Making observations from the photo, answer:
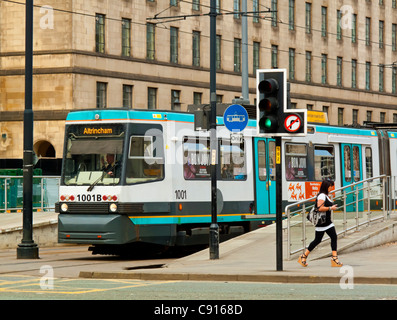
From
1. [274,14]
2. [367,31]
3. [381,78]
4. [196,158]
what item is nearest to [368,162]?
[196,158]

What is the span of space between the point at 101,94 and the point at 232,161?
104 feet

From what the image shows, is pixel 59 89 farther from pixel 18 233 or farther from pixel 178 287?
pixel 178 287

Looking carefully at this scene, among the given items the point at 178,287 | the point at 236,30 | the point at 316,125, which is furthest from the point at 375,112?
the point at 178,287

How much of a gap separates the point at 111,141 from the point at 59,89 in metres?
32.0

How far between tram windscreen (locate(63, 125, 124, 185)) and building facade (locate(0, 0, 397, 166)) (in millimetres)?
22733

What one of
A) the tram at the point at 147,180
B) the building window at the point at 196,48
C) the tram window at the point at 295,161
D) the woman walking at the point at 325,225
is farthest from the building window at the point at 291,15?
the woman walking at the point at 325,225

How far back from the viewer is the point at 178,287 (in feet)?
50.6

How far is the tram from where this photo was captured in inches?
891

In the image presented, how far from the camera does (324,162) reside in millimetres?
28875

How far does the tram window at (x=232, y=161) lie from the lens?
25016 millimetres

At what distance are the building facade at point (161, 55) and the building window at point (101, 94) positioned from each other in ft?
0.18

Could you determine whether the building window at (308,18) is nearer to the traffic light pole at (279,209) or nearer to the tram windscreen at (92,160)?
the tram windscreen at (92,160)

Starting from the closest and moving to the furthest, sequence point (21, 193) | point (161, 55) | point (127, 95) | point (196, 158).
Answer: point (196, 158) → point (21, 193) → point (127, 95) → point (161, 55)

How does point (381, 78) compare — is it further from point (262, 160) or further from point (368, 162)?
point (262, 160)
